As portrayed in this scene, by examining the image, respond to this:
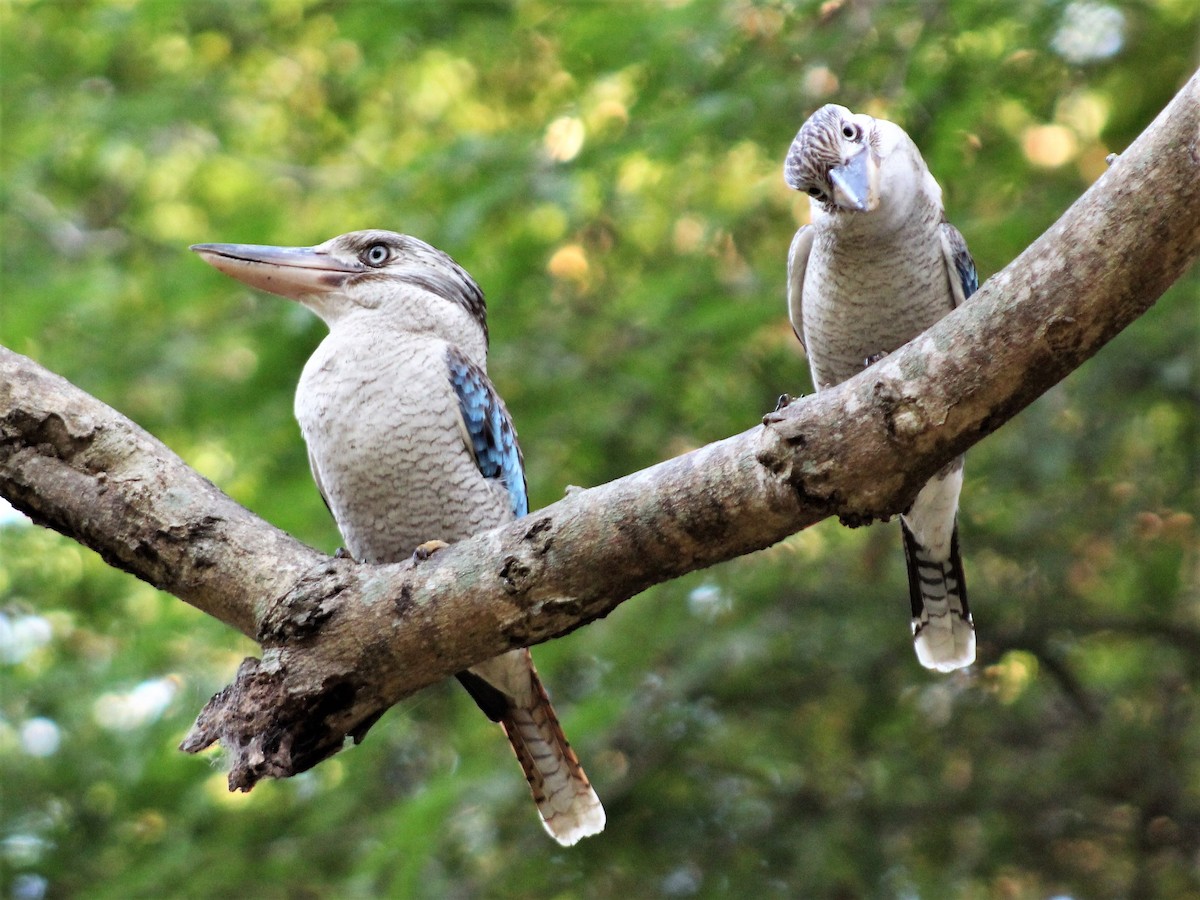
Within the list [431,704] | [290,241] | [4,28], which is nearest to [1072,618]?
[431,704]

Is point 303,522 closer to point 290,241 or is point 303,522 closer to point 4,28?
point 290,241

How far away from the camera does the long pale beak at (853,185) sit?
394 centimetres

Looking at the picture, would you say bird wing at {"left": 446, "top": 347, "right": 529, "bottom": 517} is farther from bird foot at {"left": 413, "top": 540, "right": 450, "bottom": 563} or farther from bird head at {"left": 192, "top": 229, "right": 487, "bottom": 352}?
bird foot at {"left": 413, "top": 540, "right": 450, "bottom": 563}

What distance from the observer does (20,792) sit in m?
6.64

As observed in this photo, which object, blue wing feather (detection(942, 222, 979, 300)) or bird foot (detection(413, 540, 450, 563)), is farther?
blue wing feather (detection(942, 222, 979, 300))

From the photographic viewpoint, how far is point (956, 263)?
4340 millimetres

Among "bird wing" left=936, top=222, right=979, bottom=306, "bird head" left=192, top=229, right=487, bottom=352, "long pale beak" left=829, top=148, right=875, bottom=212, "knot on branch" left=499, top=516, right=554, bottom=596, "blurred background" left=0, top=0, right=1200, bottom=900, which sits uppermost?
"long pale beak" left=829, top=148, right=875, bottom=212

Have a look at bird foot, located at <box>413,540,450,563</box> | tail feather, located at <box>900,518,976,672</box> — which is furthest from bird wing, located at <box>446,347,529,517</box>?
tail feather, located at <box>900,518,976,672</box>

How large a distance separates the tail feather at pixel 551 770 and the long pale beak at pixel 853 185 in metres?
1.93

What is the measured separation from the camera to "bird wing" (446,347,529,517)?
14.1ft

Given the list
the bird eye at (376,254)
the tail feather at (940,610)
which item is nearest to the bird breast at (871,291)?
the tail feather at (940,610)

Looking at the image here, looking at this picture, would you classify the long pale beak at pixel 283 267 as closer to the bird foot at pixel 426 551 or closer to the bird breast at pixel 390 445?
the bird breast at pixel 390 445

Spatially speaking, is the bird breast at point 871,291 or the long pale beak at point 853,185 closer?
the long pale beak at point 853,185

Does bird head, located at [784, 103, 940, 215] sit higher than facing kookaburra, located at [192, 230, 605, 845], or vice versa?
bird head, located at [784, 103, 940, 215]
